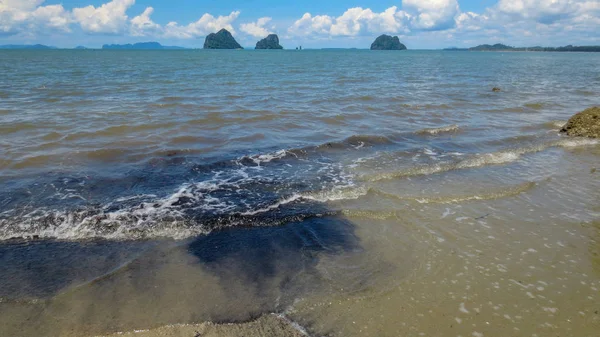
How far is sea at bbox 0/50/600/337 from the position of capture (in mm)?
4688

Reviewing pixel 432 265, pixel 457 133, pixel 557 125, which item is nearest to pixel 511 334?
pixel 432 265

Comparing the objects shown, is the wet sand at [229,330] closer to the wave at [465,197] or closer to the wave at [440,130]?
the wave at [465,197]

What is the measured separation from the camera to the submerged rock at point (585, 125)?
1459 centimetres

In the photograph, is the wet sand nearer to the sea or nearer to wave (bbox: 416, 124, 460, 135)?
the sea

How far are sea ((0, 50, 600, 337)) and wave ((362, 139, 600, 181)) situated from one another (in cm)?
11

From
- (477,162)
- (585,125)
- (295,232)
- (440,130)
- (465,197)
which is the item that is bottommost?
(295,232)

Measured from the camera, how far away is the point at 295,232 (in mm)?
6930

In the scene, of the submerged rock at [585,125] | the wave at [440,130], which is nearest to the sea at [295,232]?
the wave at [440,130]

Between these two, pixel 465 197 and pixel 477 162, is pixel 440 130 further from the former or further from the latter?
pixel 465 197

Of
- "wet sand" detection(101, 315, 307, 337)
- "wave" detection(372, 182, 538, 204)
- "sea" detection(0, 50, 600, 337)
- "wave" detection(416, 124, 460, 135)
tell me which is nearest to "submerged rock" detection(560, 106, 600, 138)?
"sea" detection(0, 50, 600, 337)

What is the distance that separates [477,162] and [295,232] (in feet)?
23.9

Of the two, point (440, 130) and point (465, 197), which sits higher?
point (440, 130)

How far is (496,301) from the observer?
4.96m

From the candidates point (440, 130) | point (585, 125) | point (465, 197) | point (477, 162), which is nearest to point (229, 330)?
point (465, 197)
